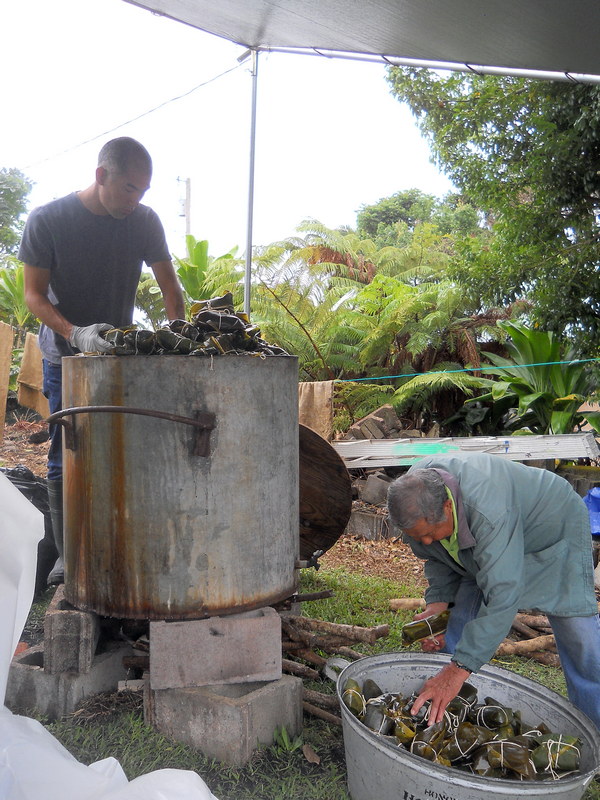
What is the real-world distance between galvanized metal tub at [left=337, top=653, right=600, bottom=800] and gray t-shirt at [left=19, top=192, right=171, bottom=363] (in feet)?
7.11

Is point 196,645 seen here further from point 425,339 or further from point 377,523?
point 425,339

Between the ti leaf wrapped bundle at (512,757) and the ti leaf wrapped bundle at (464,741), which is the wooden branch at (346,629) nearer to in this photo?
the ti leaf wrapped bundle at (464,741)

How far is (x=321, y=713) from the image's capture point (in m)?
2.95

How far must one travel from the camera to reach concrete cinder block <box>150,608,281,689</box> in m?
2.72

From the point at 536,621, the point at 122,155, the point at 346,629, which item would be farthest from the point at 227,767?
the point at 122,155

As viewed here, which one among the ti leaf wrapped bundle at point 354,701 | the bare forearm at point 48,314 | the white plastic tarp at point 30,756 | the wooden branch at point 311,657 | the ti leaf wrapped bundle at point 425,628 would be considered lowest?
the wooden branch at point 311,657

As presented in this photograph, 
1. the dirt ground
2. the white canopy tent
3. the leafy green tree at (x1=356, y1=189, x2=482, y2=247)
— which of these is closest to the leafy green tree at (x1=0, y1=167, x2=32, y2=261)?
the leafy green tree at (x1=356, y1=189, x2=482, y2=247)

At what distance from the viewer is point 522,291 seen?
234 inches

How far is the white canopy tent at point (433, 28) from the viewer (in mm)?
3271

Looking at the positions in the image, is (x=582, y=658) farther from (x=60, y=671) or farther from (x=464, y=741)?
(x=60, y=671)

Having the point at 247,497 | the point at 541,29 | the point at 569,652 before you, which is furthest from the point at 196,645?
the point at 541,29

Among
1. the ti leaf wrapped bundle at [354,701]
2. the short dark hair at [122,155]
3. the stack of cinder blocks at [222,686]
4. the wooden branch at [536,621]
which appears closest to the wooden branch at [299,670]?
the stack of cinder blocks at [222,686]

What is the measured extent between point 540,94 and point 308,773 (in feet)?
18.5

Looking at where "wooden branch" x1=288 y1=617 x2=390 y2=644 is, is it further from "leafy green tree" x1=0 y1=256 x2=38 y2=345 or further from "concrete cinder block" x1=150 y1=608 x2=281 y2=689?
"leafy green tree" x1=0 y1=256 x2=38 y2=345
